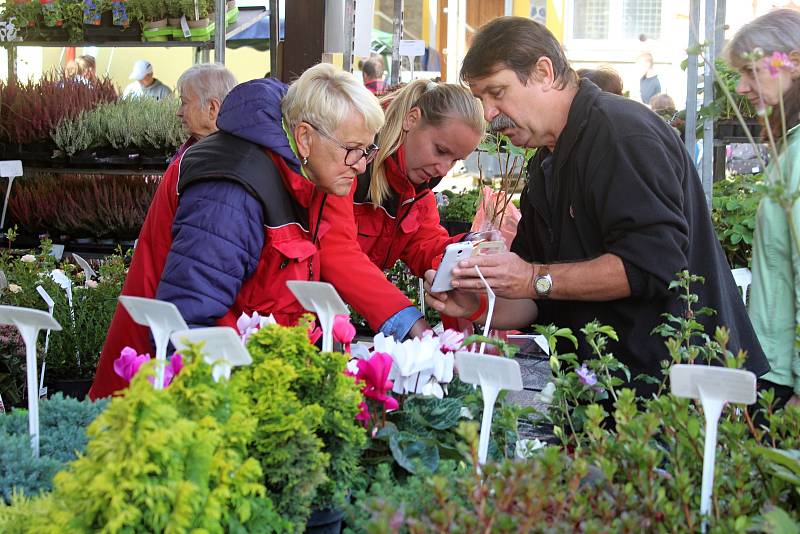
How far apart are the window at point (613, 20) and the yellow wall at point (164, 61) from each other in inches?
293

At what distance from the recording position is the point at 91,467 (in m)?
0.98

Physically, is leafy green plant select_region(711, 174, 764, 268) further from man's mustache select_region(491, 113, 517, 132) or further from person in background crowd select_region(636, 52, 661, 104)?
person in background crowd select_region(636, 52, 661, 104)

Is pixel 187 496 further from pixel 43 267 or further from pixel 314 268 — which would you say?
pixel 43 267

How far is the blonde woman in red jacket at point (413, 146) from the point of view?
274cm

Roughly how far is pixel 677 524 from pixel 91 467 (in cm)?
67

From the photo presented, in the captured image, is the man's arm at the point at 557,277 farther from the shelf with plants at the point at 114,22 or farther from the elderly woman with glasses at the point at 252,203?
the shelf with plants at the point at 114,22

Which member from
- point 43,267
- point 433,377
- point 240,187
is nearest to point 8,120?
point 43,267

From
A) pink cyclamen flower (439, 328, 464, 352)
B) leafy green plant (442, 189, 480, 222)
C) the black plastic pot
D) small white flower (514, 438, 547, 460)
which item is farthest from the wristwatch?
leafy green plant (442, 189, 480, 222)

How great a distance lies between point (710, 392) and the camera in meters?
1.11

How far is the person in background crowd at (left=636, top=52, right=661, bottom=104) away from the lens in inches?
413

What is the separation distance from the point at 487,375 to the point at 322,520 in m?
0.31

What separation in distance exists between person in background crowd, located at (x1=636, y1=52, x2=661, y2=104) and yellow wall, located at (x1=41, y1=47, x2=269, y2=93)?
4346 mm

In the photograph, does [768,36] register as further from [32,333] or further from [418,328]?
[32,333]

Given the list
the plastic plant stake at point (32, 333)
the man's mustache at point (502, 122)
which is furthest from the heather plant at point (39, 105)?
the plastic plant stake at point (32, 333)
